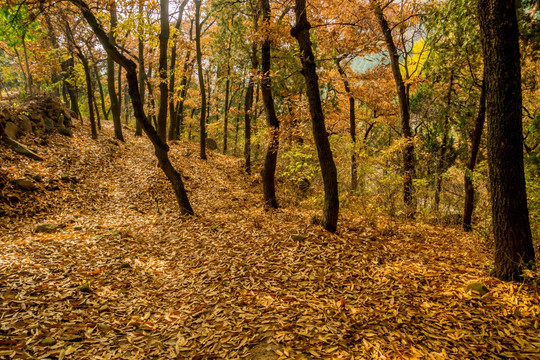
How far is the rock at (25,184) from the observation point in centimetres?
715

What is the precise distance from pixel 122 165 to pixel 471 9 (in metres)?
12.4

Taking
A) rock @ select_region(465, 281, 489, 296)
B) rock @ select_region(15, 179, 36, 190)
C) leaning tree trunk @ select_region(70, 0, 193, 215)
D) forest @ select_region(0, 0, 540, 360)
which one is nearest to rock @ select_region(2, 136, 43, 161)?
forest @ select_region(0, 0, 540, 360)

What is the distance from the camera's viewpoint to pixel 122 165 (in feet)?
37.9

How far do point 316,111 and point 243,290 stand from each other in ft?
11.9

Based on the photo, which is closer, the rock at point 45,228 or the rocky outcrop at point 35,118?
the rock at point 45,228

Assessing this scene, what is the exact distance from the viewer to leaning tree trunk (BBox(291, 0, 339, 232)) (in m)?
5.23

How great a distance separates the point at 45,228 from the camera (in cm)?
616

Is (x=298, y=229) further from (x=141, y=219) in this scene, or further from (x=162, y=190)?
(x=162, y=190)

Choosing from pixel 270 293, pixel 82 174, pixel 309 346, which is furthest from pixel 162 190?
pixel 309 346

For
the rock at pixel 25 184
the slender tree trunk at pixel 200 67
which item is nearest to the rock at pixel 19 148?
the rock at pixel 25 184

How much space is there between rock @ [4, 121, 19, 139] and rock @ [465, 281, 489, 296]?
12.1 meters

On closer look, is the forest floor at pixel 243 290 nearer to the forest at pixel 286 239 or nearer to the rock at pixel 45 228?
the forest at pixel 286 239

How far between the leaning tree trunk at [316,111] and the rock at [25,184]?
769cm

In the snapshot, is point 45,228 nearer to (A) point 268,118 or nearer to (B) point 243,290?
(B) point 243,290
